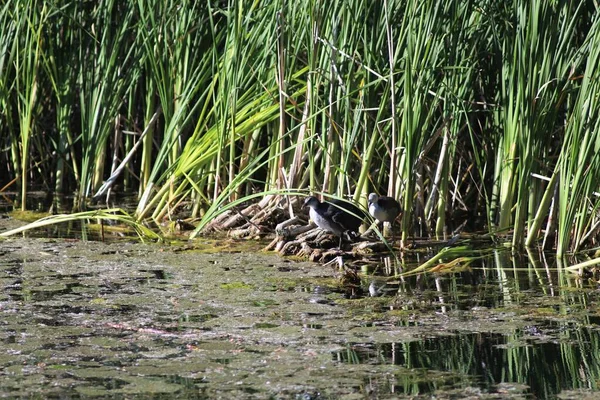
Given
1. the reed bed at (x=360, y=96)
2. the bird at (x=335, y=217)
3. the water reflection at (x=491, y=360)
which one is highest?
the reed bed at (x=360, y=96)

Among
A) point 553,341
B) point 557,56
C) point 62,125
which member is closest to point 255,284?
point 553,341

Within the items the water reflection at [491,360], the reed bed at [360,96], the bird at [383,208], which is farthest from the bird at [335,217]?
the water reflection at [491,360]

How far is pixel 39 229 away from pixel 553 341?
423 cm

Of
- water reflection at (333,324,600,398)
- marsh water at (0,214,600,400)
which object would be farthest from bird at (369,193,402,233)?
water reflection at (333,324,600,398)

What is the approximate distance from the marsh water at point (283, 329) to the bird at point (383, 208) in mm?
373

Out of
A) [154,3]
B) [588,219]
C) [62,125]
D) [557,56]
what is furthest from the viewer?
[62,125]

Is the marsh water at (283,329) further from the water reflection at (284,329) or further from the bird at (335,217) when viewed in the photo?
the bird at (335,217)

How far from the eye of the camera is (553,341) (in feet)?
13.7

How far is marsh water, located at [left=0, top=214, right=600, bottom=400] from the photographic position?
3633 millimetres

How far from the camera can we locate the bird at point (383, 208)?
6.25 m

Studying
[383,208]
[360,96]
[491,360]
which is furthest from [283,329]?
[360,96]

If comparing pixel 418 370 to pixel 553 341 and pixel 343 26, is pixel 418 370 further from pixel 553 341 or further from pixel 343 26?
pixel 343 26

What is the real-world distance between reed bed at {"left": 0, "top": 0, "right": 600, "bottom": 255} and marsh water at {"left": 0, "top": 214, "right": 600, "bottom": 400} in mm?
589

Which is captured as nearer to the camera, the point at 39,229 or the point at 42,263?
the point at 42,263
